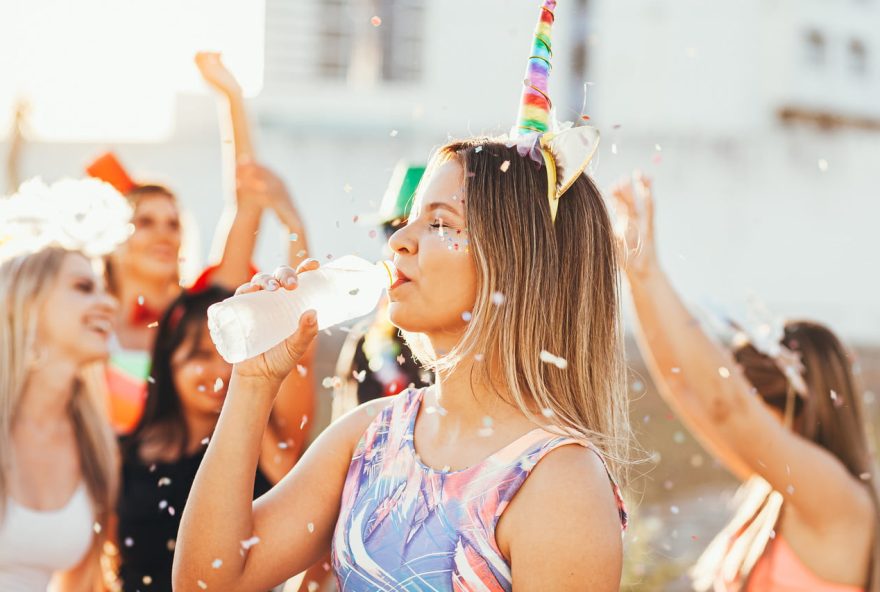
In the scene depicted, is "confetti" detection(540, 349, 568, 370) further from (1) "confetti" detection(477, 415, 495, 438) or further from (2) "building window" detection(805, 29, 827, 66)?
(2) "building window" detection(805, 29, 827, 66)

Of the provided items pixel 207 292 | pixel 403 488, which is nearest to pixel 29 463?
pixel 207 292

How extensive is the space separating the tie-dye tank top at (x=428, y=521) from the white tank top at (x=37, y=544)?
4.93 feet

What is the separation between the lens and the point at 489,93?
12852mm

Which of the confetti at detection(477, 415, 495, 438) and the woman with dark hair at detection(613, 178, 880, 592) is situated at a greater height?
the confetti at detection(477, 415, 495, 438)

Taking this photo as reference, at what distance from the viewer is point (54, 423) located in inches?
133

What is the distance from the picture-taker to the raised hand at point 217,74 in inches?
135

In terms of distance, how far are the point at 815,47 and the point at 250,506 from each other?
1522 centimetres

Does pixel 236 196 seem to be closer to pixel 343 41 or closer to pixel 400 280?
pixel 400 280

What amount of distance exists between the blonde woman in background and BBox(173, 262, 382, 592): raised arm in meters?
1.33

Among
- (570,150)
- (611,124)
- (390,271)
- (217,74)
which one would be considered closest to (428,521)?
(390,271)

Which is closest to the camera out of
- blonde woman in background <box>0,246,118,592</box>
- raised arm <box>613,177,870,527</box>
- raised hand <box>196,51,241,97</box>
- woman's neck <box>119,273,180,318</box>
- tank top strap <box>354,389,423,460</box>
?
tank top strap <box>354,389,423,460</box>

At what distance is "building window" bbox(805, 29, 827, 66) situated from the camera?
15039mm

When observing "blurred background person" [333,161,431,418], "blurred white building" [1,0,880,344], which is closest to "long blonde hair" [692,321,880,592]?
"blurred background person" [333,161,431,418]

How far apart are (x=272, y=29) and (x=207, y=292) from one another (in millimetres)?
9657
